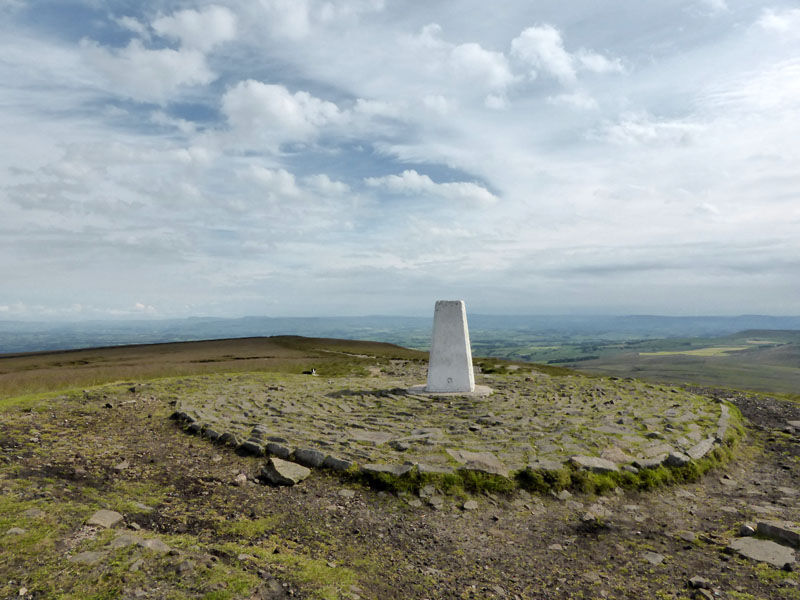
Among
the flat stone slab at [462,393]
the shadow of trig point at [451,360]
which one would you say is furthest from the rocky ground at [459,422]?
the shadow of trig point at [451,360]

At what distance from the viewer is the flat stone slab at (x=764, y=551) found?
6746 millimetres

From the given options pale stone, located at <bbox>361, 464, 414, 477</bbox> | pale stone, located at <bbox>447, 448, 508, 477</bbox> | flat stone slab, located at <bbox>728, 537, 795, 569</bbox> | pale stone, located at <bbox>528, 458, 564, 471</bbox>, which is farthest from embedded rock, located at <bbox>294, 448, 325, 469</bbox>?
flat stone slab, located at <bbox>728, 537, 795, 569</bbox>

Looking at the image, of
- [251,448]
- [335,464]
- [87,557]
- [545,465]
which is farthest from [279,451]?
[545,465]

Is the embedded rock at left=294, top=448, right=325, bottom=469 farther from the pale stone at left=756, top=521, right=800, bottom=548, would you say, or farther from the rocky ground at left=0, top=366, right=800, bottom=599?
the pale stone at left=756, top=521, right=800, bottom=548

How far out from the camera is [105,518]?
22.5ft

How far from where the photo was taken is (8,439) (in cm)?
1074

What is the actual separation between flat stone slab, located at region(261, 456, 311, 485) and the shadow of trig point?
396 inches

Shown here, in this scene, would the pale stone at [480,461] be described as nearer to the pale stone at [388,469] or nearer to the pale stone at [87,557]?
the pale stone at [388,469]

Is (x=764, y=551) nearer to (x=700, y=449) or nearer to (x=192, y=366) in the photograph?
(x=700, y=449)

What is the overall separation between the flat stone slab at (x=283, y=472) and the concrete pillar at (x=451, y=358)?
33.2ft

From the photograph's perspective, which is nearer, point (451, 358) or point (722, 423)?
point (722, 423)

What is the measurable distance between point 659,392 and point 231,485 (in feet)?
63.8

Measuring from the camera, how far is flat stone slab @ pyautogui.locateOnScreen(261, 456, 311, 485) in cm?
927

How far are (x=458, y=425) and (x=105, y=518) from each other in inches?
373
